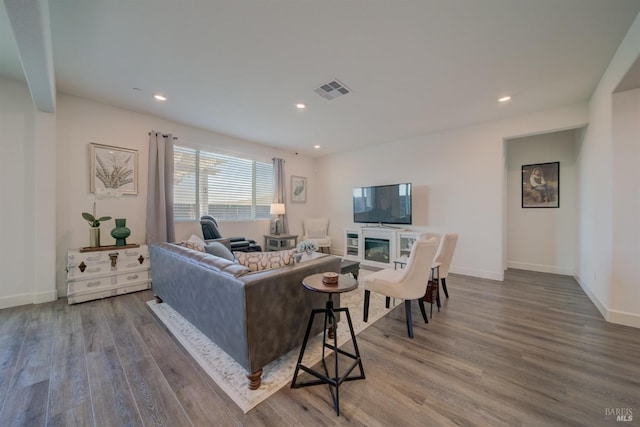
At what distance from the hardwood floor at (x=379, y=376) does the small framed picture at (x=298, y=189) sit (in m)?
4.22

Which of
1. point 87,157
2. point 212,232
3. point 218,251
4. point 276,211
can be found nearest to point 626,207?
point 218,251

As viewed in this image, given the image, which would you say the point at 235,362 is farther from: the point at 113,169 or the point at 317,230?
the point at 317,230

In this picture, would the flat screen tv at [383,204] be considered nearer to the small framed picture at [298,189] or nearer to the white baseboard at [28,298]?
the small framed picture at [298,189]

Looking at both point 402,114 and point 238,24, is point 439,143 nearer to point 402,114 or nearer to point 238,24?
point 402,114

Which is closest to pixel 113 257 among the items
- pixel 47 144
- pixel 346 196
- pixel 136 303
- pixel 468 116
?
pixel 136 303

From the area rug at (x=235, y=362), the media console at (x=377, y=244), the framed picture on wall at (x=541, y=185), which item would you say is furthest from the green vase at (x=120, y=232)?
the framed picture on wall at (x=541, y=185)

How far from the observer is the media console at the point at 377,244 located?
4.84 meters

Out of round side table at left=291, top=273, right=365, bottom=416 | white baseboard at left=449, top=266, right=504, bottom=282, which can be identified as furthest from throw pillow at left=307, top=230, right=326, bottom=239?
round side table at left=291, top=273, right=365, bottom=416

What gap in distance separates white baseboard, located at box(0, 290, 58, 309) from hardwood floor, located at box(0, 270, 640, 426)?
267mm

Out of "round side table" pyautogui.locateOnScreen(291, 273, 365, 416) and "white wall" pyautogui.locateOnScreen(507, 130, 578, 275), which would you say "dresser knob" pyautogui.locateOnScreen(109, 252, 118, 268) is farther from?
"white wall" pyautogui.locateOnScreen(507, 130, 578, 275)

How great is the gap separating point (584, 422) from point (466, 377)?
22.9 inches

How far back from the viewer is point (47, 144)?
2.97 m

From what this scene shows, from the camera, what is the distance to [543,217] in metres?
4.46

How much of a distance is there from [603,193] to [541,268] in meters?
2.40
